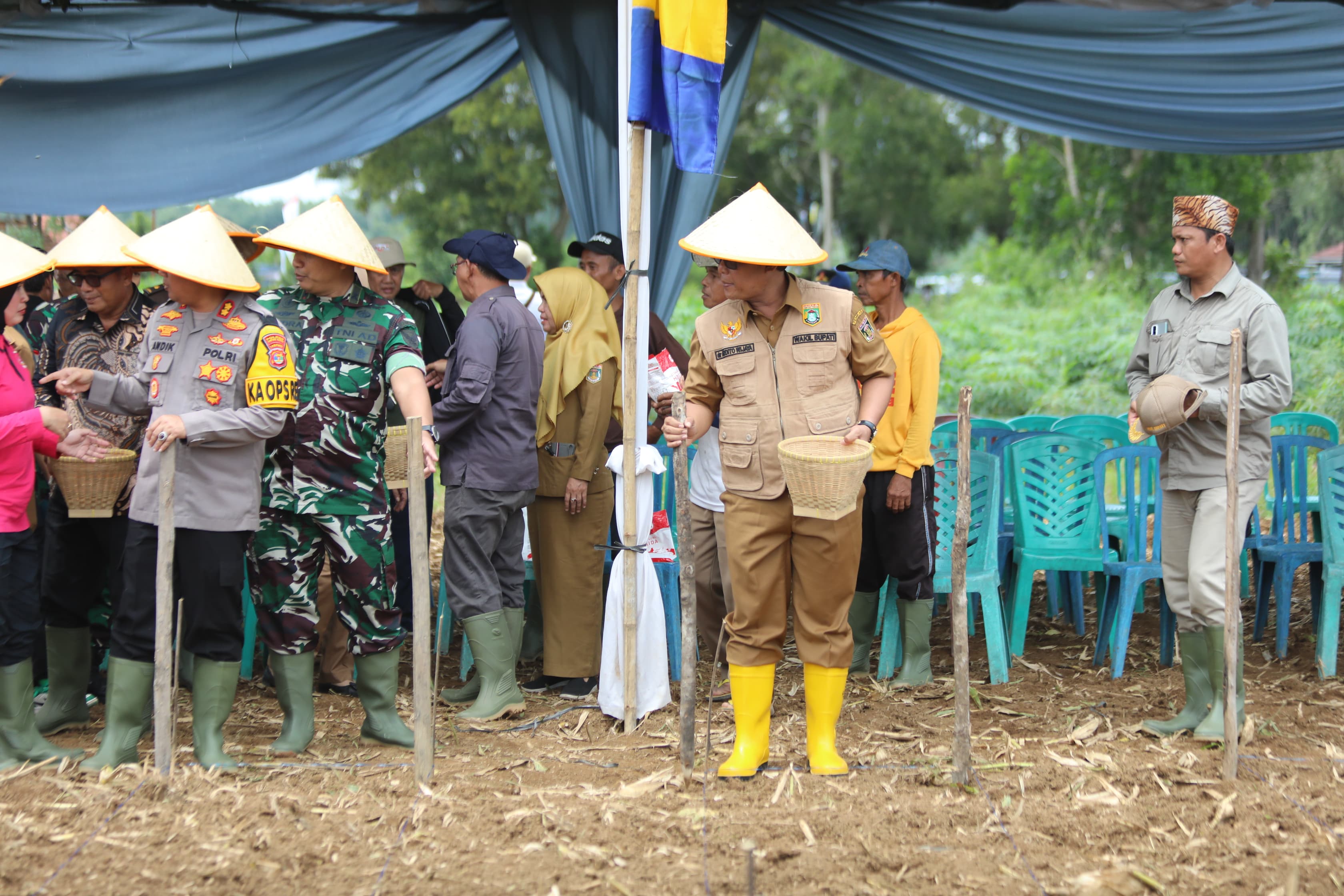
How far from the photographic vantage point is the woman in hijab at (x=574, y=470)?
220 inches

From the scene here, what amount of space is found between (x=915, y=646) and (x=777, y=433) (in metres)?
1.94

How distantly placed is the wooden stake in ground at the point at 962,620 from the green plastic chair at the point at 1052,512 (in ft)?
6.57

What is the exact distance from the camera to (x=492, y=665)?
5355mm

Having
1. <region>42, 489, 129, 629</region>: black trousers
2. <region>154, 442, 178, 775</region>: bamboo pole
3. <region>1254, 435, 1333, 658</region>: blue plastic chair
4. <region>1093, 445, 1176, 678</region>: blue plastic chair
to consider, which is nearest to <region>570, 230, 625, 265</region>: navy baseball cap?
<region>154, 442, 178, 775</region>: bamboo pole

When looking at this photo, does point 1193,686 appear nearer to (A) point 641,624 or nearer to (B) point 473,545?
(A) point 641,624

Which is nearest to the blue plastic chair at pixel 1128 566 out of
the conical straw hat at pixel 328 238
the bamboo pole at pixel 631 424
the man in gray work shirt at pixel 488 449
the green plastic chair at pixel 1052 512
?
the green plastic chair at pixel 1052 512

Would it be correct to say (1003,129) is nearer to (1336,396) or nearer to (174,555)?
(1336,396)

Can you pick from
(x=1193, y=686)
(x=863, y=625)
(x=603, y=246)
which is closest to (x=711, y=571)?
(x=863, y=625)

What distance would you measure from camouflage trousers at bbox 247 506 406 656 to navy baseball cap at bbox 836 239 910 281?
2482mm

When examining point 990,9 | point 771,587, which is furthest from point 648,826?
point 990,9

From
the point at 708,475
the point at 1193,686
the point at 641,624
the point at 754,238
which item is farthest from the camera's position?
the point at 708,475

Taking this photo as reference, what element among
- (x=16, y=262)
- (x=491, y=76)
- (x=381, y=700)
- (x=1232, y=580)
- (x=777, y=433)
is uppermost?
(x=491, y=76)

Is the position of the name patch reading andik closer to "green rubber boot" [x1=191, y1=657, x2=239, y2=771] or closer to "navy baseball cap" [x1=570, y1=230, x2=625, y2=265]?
"green rubber boot" [x1=191, y1=657, x2=239, y2=771]

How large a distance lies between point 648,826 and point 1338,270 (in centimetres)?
2558
